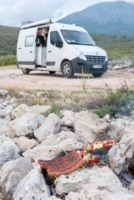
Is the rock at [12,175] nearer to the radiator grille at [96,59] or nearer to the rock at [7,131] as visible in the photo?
the rock at [7,131]

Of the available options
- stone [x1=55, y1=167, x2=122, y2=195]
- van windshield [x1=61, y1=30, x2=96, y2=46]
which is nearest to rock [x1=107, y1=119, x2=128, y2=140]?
stone [x1=55, y1=167, x2=122, y2=195]

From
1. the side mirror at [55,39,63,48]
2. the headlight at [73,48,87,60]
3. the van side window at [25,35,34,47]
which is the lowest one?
the headlight at [73,48,87,60]

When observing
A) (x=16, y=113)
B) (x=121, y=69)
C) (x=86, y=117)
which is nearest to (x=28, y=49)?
(x=121, y=69)

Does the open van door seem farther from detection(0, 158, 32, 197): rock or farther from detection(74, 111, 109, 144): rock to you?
detection(0, 158, 32, 197): rock

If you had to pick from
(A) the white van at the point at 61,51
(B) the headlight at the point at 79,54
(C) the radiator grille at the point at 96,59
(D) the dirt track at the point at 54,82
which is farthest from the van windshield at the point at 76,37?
(D) the dirt track at the point at 54,82

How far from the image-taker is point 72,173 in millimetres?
2070

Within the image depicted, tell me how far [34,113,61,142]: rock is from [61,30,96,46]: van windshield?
25.3ft

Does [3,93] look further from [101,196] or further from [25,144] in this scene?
[101,196]

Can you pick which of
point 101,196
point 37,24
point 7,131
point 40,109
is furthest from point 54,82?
point 101,196

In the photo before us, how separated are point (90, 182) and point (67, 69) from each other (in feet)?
29.4

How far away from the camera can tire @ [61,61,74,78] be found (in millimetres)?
10383

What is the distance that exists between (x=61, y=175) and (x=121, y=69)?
47.0 ft

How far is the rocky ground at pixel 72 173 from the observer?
6.17 feet

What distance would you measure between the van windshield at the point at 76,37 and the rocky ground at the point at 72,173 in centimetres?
776
